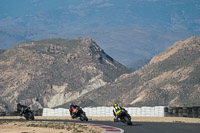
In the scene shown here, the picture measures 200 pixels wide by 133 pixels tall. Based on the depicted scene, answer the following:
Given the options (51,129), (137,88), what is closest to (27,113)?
(51,129)

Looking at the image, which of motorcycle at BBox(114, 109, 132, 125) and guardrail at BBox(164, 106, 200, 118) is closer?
motorcycle at BBox(114, 109, 132, 125)

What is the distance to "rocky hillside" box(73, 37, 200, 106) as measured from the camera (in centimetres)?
13662

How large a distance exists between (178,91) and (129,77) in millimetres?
33499

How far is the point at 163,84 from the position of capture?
148 meters

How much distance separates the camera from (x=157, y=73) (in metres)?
158

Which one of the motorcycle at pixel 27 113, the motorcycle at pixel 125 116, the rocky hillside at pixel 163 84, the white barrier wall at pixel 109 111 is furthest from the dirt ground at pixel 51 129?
the rocky hillside at pixel 163 84

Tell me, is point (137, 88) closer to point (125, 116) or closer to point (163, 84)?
point (163, 84)

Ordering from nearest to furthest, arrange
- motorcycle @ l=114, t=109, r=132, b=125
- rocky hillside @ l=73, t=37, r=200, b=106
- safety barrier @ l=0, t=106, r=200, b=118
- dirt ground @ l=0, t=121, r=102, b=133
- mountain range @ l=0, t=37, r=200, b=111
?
dirt ground @ l=0, t=121, r=102, b=133 < motorcycle @ l=114, t=109, r=132, b=125 < safety barrier @ l=0, t=106, r=200, b=118 < rocky hillside @ l=73, t=37, r=200, b=106 < mountain range @ l=0, t=37, r=200, b=111

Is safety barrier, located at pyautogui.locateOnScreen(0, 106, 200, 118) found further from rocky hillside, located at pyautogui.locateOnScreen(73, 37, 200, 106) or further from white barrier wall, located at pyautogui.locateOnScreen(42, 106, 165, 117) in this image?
rocky hillside, located at pyautogui.locateOnScreen(73, 37, 200, 106)

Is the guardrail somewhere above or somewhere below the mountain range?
below

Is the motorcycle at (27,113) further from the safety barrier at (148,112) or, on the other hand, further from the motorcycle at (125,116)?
the motorcycle at (125,116)

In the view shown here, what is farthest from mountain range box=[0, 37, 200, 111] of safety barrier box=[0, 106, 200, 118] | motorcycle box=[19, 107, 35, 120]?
motorcycle box=[19, 107, 35, 120]

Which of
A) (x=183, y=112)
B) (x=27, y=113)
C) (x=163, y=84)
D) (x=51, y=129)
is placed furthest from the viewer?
(x=163, y=84)

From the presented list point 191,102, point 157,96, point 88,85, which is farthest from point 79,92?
point 191,102
